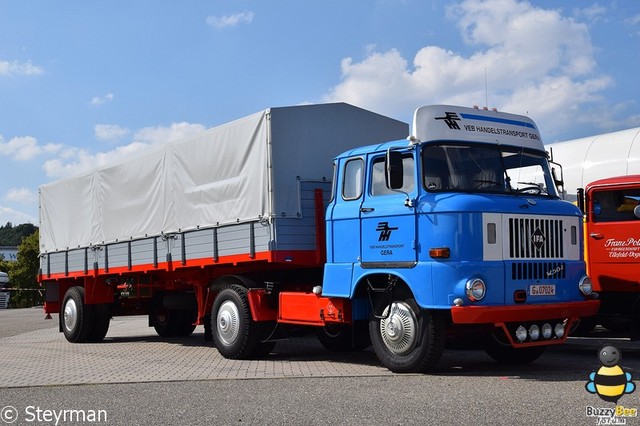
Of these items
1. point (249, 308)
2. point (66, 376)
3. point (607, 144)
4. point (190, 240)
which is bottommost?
point (66, 376)

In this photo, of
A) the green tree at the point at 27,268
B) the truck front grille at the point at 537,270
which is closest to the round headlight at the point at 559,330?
the truck front grille at the point at 537,270

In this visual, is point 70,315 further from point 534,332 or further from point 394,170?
point 534,332

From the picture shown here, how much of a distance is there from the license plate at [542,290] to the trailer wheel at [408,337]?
1112 millimetres

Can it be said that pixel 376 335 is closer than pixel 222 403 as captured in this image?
No

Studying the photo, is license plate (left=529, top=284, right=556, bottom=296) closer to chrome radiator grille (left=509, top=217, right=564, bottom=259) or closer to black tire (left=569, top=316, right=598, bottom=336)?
chrome radiator grille (left=509, top=217, right=564, bottom=259)

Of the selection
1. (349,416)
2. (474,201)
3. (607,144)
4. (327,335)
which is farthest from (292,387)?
(607,144)

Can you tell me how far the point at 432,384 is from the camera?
8.74 meters

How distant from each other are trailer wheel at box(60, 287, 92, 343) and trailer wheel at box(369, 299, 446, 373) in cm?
844

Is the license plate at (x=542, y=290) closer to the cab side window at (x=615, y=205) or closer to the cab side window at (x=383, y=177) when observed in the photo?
the cab side window at (x=383, y=177)

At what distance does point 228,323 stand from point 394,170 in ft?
13.1

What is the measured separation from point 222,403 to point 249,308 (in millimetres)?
3968

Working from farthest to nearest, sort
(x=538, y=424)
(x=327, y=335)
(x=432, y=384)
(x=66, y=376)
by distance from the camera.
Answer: (x=327, y=335)
(x=66, y=376)
(x=432, y=384)
(x=538, y=424)

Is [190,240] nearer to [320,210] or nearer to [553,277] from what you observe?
[320,210]

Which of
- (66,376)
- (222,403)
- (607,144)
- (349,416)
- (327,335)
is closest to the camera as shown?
(349,416)
